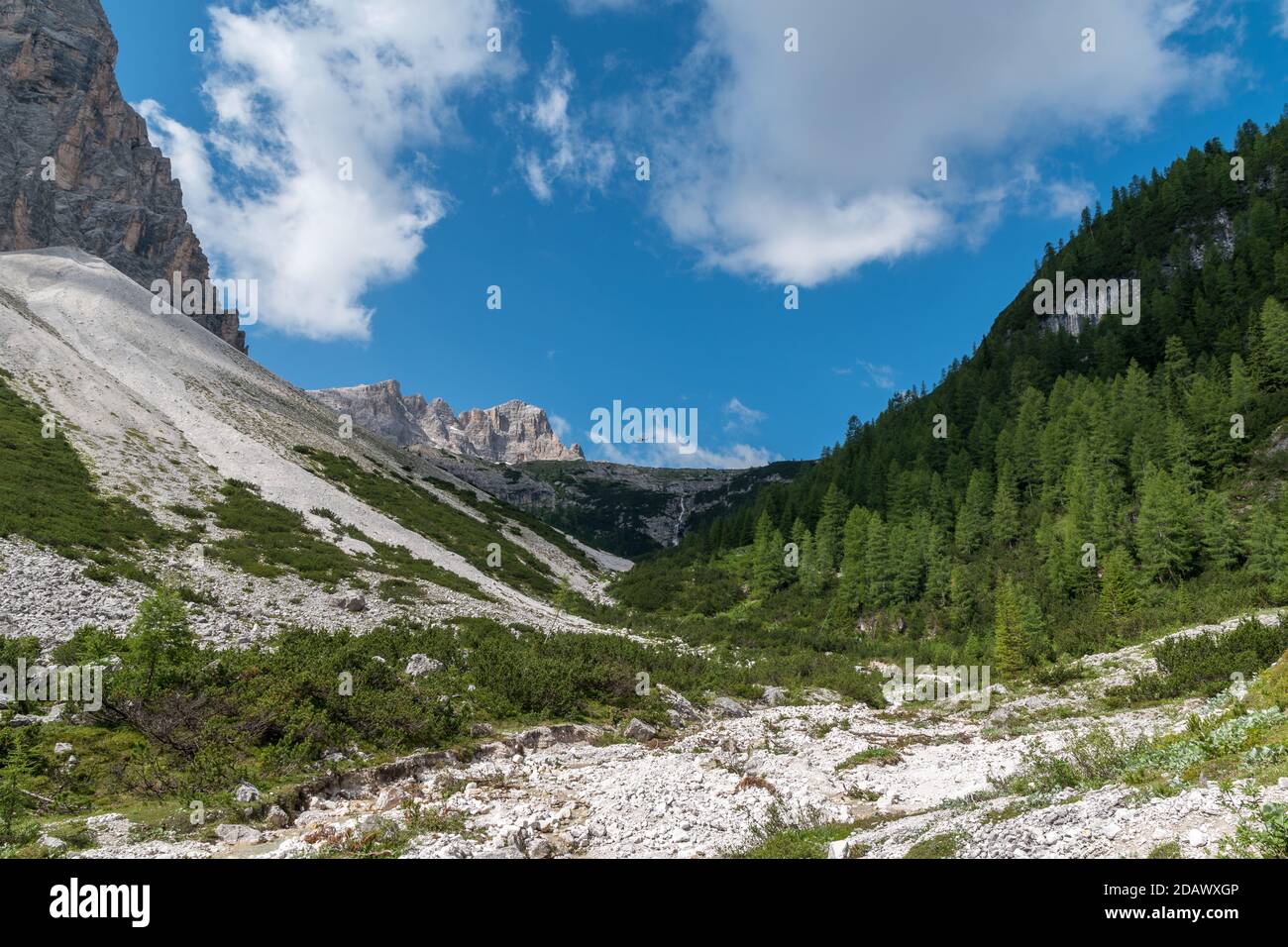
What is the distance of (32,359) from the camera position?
54375 millimetres

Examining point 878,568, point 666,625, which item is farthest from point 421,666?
point 878,568

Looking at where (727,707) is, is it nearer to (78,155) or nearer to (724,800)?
Answer: (724,800)

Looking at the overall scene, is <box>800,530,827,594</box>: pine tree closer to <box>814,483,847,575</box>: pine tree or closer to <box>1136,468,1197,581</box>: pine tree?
<box>814,483,847,575</box>: pine tree

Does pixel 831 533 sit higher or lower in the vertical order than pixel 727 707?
higher

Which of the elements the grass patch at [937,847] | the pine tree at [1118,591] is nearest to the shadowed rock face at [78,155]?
the grass patch at [937,847]

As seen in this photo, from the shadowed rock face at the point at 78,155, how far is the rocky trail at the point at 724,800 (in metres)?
141

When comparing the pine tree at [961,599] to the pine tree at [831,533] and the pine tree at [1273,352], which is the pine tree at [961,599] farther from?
the pine tree at [1273,352]

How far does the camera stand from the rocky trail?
8.17 meters

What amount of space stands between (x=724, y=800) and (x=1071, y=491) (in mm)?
54103

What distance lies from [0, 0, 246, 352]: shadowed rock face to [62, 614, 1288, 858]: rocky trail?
141 metres

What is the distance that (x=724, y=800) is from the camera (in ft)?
49.4
